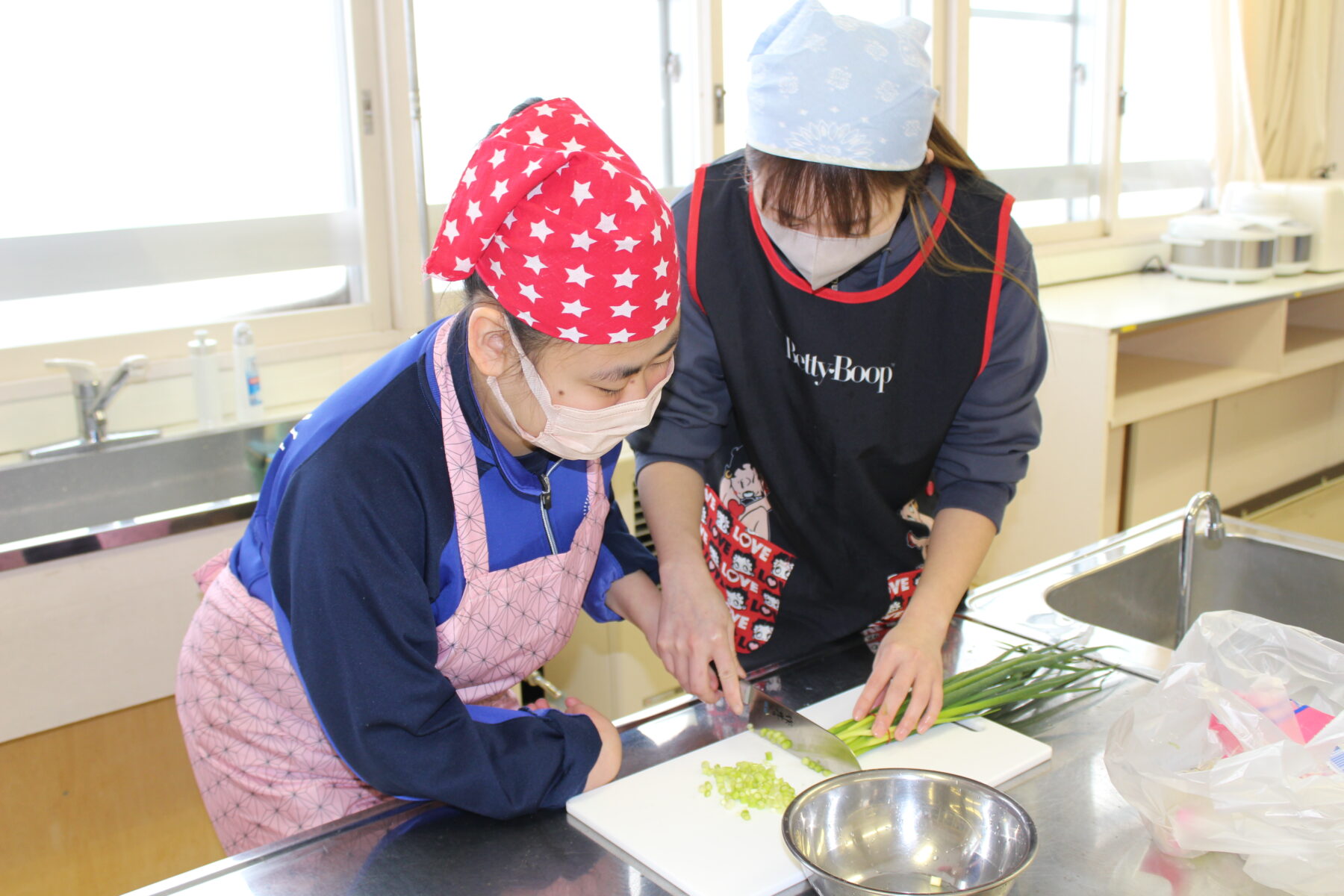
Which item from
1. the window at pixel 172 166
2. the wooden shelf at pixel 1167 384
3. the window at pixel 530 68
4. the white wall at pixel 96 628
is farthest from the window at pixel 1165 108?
the white wall at pixel 96 628

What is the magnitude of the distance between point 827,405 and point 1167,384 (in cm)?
258

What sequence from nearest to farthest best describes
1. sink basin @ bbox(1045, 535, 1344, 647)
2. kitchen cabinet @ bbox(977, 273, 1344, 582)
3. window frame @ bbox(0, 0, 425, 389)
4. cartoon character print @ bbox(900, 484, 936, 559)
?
cartoon character print @ bbox(900, 484, 936, 559), sink basin @ bbox(1045, 535, 1344, 647), window frame @ bbox(0, 0, 425, 389), kitchen cabinet @ bbox(977, 273, 1344, 582)

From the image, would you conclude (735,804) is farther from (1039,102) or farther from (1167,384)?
(1039,102)

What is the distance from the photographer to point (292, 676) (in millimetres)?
1149

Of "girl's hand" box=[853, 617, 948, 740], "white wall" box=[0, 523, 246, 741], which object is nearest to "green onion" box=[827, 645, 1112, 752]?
"girl's hand" box=[853, 617, 948, 740]

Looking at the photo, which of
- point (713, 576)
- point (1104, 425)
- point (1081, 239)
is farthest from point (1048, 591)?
point (1081, 239)

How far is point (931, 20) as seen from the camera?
352 centimetres

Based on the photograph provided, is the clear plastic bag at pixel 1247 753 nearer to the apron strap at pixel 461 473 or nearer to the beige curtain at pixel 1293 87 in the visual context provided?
the apron strap at pixel 461 473

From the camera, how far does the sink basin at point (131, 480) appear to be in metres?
1.98

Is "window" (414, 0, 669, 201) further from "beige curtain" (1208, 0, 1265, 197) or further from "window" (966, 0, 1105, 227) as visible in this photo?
"beige curtain" (1208, 0, 1265, 197)

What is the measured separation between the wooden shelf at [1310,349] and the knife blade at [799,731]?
317 centimetres

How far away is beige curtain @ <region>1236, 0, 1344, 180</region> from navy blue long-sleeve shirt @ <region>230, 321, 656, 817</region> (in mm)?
4264

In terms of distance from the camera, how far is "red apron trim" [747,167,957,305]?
1305 millimetres

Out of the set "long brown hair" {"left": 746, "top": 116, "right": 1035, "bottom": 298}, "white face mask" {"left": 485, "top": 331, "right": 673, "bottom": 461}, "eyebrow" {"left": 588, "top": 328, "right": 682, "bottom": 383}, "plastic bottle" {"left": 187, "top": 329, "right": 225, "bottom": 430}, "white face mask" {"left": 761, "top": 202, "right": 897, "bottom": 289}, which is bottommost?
"plastic bottle" {"left": 187, "top": 329, "right": 225, "bottom": 430}
